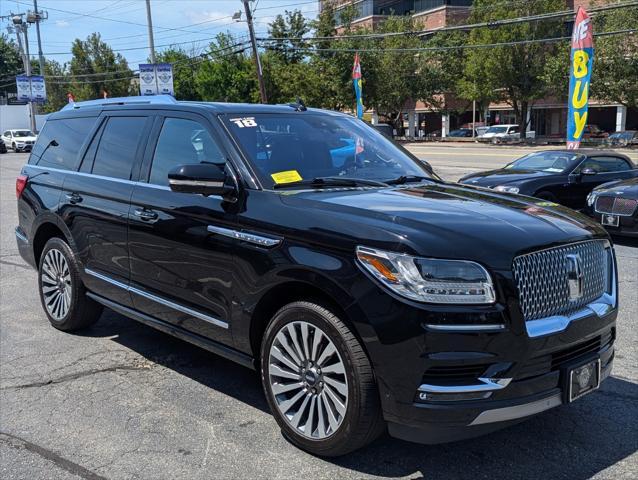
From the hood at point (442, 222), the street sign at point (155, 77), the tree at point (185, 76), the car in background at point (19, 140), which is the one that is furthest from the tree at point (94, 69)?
the hood at point (442, 222)

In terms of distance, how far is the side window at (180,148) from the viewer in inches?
162

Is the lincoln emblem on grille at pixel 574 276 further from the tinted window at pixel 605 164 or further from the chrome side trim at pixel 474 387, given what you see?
the tinted window at pixel 605 164

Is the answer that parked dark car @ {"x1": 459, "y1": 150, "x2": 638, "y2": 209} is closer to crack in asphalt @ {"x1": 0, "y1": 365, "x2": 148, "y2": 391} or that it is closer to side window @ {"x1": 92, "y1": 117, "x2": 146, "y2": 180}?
side window @ {"x1": 92, "y1": 117, "x2": 146, "y2": 180}

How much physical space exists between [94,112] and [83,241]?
110 centimetres

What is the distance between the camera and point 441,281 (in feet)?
9.45

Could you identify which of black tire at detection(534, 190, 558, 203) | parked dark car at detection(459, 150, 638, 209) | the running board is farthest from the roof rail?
black tire at detection(534, 190, 558, 203)

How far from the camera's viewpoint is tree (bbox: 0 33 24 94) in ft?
300

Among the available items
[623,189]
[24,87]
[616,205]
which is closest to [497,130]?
[24,87]

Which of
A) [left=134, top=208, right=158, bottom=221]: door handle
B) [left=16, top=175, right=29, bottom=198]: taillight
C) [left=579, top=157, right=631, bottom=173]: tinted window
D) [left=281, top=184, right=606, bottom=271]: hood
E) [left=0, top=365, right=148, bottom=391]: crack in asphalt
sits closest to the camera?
[left=281, top=184, right=606, bottom=271]: hood

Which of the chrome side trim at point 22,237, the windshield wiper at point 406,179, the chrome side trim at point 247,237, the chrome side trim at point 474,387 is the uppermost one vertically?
the windshield wiper at point 406,179

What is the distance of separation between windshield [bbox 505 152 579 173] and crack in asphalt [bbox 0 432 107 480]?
36.2 feet

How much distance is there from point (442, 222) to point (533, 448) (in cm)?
142

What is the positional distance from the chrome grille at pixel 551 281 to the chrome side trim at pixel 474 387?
33 centimetres

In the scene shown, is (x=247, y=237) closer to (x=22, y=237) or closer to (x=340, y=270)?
(x=340, y=270)
